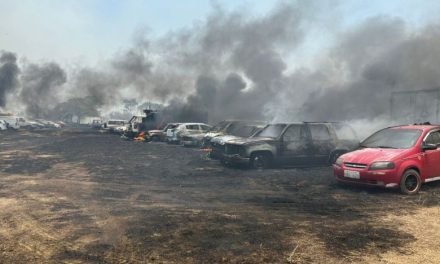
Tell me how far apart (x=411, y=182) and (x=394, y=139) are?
3.76ft

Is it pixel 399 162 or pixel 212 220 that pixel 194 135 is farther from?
pixel 212 220

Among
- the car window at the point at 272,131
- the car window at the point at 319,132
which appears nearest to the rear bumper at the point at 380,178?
the car window at the point at 319,132

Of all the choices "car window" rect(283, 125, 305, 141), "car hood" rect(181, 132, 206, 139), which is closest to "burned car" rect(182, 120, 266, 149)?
"car hood" rect(181, 132, 206, 139)

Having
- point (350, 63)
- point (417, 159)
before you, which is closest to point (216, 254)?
point (417, 159)

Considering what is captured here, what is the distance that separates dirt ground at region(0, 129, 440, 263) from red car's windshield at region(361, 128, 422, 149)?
1.10m

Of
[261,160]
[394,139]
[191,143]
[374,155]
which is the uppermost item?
[394,139]

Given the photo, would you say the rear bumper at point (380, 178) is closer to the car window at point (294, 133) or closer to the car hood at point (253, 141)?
the car window at point (294, 133)

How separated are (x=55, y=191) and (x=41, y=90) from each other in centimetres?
4246

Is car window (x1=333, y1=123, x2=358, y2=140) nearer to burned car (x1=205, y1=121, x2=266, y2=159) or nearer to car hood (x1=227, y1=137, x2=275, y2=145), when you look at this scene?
car hood (x1=227, y1=137, x2=275, y2=145)

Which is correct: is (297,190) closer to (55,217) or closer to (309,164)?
(309,164)

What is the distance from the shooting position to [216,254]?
4.39 m

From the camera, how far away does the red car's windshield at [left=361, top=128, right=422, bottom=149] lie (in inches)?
330

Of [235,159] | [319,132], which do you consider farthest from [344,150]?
[235,159]

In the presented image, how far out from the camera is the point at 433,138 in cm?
853
